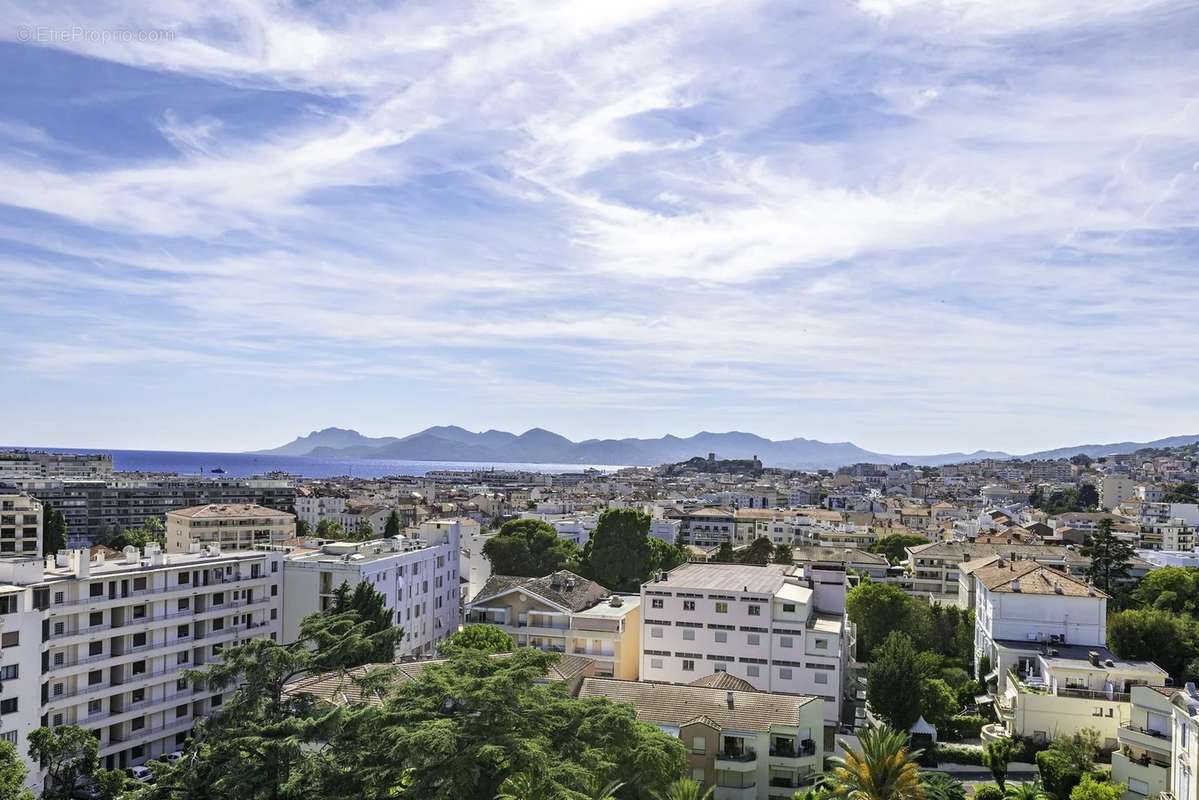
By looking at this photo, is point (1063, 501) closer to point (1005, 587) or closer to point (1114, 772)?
point (1005, 587)

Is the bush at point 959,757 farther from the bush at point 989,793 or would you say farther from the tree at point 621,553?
the tree at point 621,553

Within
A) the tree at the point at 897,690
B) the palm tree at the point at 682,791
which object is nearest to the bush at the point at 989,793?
the tree at the point at 897,690

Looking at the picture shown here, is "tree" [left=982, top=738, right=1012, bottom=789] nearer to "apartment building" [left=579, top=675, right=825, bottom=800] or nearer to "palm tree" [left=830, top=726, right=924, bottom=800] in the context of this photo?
"apartment building" [left=579, top=675, right=825, bottom=800]

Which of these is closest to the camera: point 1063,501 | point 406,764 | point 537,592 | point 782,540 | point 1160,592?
point 406,764

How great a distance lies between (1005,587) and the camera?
180 ft

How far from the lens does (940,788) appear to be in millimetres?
32625

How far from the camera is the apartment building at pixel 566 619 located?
49.0 m

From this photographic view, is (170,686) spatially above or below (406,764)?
below

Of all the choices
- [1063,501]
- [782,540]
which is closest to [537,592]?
[782,540]

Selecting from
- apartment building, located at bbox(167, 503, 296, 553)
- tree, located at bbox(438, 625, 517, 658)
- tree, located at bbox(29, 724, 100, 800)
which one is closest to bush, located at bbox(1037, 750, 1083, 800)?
tree, located at bbox(438, 625, 517, 658)

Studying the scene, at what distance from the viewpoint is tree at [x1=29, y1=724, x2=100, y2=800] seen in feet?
112

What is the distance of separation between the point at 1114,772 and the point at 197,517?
7695 cm

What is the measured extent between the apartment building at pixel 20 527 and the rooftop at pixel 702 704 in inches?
2385

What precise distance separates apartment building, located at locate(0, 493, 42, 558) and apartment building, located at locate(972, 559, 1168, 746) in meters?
71.4
